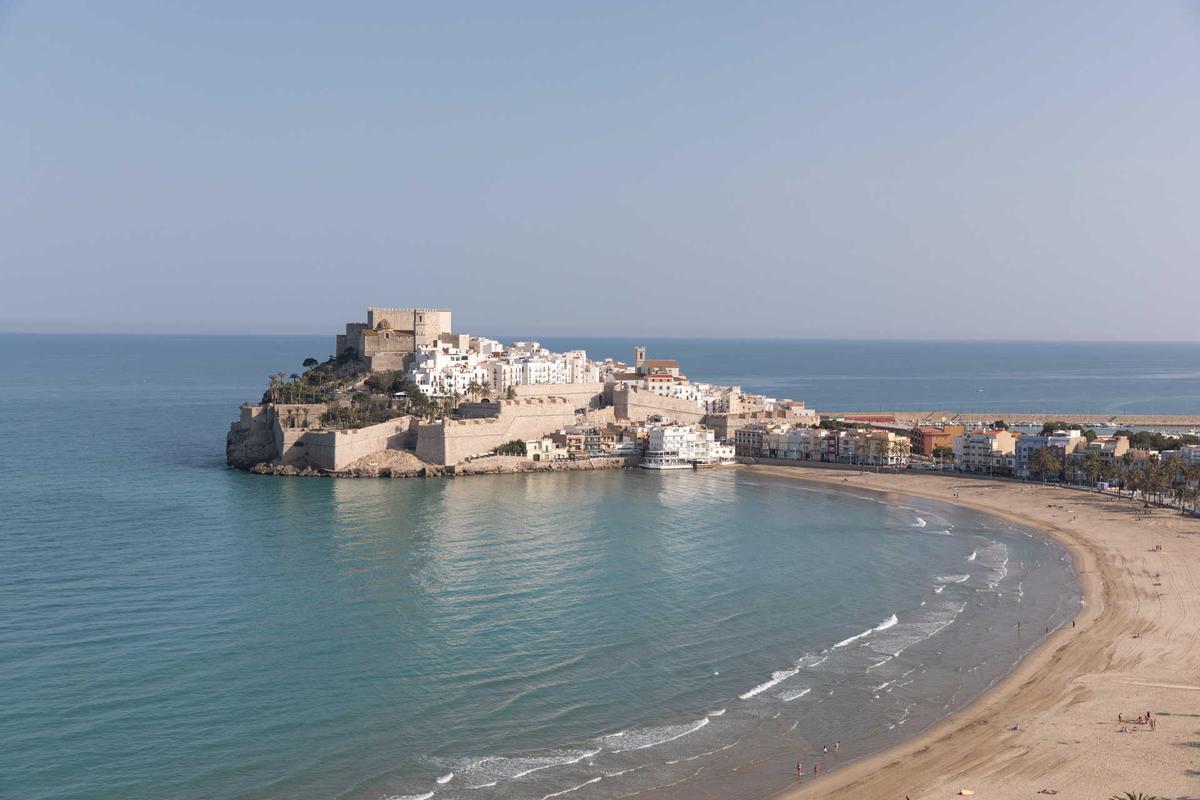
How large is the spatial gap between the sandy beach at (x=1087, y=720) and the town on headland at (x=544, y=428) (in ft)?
62.2

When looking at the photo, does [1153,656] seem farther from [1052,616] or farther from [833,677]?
[833,677]

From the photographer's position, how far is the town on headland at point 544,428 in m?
46.4

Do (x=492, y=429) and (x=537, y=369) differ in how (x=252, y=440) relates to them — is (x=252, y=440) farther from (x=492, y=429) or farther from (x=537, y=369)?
(x=537, y=369)

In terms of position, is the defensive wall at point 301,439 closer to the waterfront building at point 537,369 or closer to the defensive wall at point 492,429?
the defensive wall at point 492,429

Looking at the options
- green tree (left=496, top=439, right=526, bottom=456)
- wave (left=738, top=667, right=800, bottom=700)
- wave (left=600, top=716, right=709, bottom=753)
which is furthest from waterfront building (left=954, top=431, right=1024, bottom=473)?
wave (left=600, top=716, right=709, bottom=753)

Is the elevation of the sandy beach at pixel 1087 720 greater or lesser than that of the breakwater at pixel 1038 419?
lesser

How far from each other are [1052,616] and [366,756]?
52.2ft

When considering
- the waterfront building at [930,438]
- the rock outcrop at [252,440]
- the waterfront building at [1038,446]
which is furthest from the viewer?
the waterfront building at [930,438]

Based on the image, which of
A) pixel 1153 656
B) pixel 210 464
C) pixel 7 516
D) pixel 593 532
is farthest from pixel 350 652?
pixel 210 464

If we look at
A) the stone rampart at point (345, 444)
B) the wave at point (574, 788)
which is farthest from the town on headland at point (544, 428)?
the wave at point (574, 788)

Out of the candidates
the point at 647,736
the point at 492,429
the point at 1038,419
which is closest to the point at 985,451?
the point at 492,429

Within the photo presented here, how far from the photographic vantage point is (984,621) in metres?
24.0

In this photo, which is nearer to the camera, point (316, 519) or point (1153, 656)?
point (1153, 656)

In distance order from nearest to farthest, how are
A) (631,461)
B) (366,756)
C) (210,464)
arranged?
(366,756), (210,464), (631,461)
